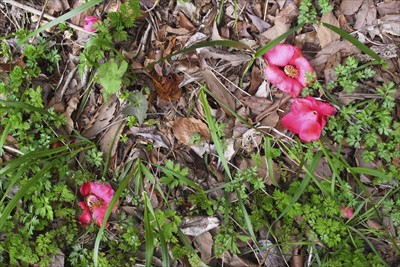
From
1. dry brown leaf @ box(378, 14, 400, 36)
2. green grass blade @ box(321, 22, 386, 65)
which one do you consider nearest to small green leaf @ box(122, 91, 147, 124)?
green grass blade @ box(321, 22, 386, 65)

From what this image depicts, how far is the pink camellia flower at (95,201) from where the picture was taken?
6.88 ft

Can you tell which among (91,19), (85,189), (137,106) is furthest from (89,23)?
(85,189)

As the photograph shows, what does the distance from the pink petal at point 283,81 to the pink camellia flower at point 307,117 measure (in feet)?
0.16

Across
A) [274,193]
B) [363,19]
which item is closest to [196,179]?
[274,193]

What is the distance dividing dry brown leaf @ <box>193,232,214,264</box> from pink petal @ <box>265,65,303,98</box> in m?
0.79

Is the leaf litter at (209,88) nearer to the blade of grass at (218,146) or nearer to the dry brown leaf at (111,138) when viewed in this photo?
the dry brown leaf at (111,138)

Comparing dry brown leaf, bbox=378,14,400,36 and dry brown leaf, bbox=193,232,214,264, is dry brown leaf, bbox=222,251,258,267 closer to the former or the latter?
dry brown leaf, bbox=193,232,214,264

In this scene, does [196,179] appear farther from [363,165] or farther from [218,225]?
[363,165]

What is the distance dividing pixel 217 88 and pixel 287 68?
0.35m

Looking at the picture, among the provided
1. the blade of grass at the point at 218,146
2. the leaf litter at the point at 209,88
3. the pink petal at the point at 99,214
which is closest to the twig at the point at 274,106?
the leaf litter at the point at 209,88

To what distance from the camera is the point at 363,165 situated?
210 cm

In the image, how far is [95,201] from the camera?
210 cm

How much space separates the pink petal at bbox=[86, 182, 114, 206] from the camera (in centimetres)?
210

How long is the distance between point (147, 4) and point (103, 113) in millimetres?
592
